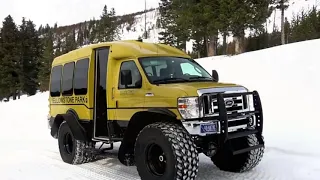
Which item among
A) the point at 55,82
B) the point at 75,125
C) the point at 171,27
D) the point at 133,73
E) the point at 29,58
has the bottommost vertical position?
the point at 75,125

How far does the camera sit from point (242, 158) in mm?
7129

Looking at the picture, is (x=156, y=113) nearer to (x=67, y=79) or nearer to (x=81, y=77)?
(x=81, y=77)

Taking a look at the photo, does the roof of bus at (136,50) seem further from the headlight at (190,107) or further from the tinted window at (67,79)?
the headlight at (190,107)

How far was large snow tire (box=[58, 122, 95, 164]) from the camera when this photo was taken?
844cm

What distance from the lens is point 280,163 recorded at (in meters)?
7.56

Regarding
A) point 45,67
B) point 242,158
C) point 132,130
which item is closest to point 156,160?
point 132,130

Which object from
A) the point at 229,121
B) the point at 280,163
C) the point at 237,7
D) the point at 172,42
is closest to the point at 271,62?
the point at 237,7

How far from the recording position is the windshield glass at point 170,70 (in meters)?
6.76

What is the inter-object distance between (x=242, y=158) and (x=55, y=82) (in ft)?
18.9

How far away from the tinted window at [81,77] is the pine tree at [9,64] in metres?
44.8

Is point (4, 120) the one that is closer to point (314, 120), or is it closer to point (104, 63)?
point (104, 63)

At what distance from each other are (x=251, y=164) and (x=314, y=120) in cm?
480

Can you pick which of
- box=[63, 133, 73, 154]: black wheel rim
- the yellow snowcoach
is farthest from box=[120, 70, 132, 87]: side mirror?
box=[63, 133, 73, 154]: black wheel rim

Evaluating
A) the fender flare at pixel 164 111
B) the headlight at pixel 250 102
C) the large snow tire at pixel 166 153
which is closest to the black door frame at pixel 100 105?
the large snow tire at pixel 166 153
